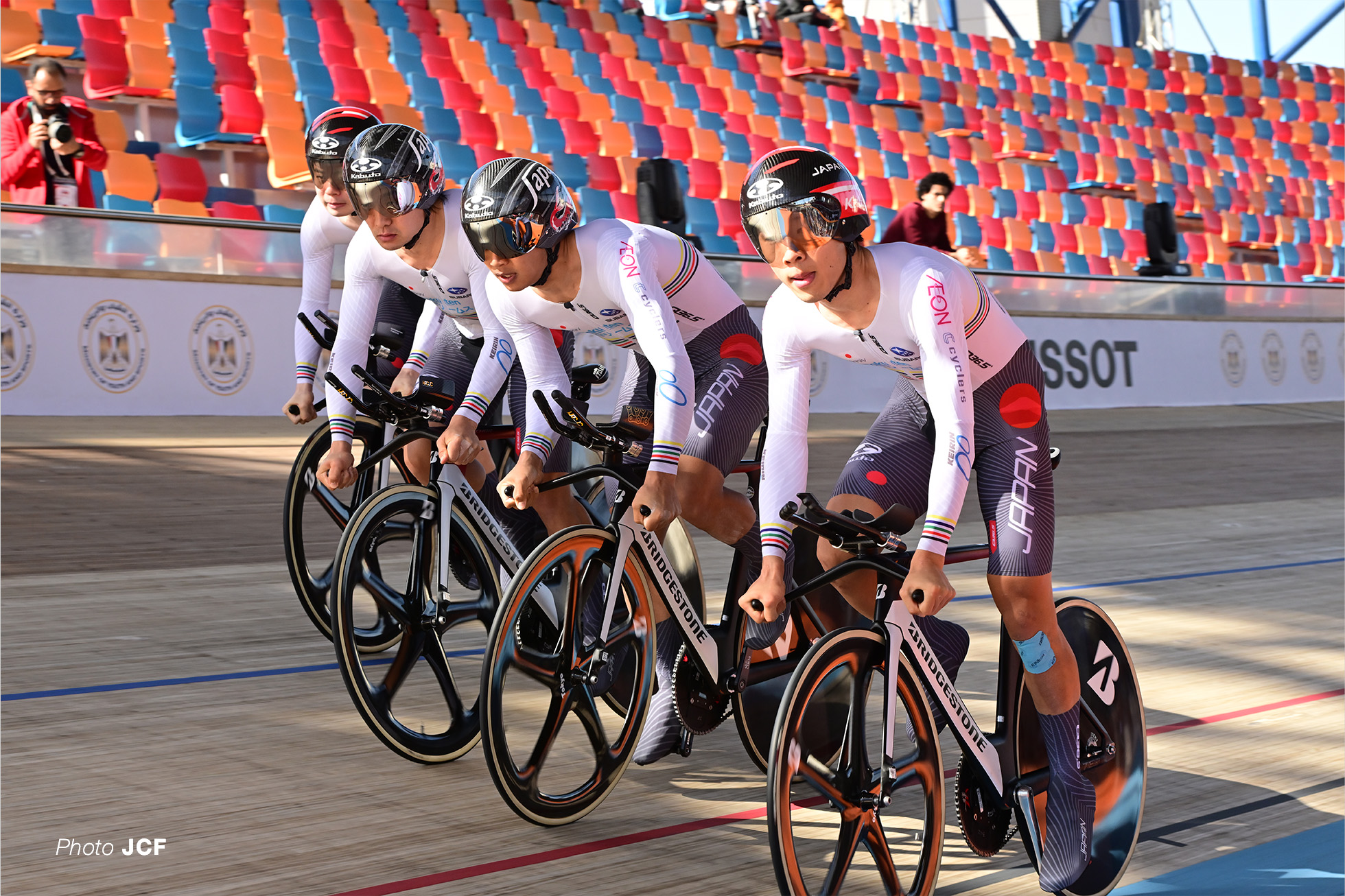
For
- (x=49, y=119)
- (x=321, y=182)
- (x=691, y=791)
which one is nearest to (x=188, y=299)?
(x=49, y=119)

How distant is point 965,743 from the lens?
2668 mm

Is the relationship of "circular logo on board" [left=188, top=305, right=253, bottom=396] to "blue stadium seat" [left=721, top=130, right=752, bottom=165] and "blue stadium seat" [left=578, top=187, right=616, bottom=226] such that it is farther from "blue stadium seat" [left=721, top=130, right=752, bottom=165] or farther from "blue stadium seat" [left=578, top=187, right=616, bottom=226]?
"blue stadium seat" [left=721, top=130, right=752, bottom=165]

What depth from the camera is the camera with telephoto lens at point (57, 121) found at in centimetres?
A: 778

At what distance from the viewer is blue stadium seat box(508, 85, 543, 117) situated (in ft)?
45.1

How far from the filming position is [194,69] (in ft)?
36.6

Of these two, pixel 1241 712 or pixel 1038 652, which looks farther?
pixel 1241 712

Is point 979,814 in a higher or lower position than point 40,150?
lower

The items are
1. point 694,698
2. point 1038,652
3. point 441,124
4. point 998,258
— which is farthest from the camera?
point 998,258

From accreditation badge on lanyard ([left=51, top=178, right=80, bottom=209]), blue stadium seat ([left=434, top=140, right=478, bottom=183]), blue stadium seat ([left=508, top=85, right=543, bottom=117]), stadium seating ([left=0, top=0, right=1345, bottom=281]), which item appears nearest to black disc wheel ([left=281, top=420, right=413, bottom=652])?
accreditation badge on lanyard ([left=51, top=178, right=80, bottom=209])

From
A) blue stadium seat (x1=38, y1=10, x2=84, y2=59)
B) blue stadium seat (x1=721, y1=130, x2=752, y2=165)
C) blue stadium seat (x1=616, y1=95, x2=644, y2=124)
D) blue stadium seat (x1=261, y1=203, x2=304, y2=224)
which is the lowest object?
blue stadium seat (x1=261, y1=203, x2=304, y2=224)

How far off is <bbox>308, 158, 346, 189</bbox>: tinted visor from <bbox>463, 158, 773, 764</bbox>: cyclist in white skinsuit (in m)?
1.05

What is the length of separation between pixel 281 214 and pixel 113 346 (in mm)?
2545

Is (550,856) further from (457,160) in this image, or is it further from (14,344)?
(457,160)

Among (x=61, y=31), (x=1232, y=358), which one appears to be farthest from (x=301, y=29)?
A: (x=1232, y=358)
